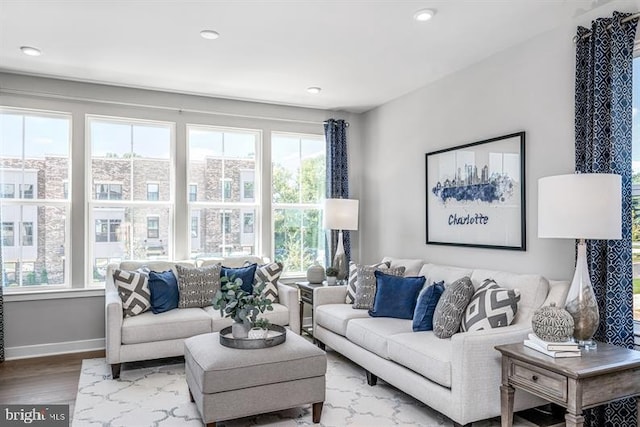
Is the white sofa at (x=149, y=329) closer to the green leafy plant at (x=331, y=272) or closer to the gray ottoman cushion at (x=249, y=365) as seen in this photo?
the green leafy plant at (x=331, y=272)

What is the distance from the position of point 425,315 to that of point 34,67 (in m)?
3.98

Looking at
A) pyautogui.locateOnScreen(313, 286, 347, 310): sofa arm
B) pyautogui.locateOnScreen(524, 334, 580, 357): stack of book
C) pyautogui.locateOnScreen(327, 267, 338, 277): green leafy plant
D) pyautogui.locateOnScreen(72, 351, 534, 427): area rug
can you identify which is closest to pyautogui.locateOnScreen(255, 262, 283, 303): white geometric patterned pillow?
pyautogui.locateOnScreen(313, 286, 347, 310): sofa arm

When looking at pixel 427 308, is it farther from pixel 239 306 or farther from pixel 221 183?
pixel 221 183

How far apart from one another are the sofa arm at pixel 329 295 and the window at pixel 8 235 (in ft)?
9.54

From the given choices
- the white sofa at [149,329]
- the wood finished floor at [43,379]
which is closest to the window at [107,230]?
the white sofa at [149,329]

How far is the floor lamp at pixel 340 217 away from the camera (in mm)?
4887

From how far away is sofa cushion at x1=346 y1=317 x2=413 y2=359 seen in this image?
3.29 m

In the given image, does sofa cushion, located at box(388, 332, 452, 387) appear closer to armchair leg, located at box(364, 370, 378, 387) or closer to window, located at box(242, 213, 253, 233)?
armchair leg, located at box(364, 370, 378, 387)

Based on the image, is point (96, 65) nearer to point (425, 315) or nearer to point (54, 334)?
point (54, 334)

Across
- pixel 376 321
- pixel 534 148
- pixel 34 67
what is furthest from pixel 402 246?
pixel 34 67

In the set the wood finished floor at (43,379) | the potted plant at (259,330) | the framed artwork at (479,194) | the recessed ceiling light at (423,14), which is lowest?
the wood finished floor at (43,379)

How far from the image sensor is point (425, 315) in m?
3.29

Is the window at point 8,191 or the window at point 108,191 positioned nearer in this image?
the window at point 8,191

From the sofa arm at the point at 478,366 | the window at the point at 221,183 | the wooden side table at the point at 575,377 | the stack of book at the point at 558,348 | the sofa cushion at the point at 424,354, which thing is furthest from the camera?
the window at the point at 221,183
